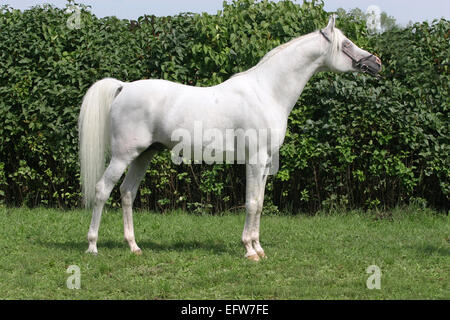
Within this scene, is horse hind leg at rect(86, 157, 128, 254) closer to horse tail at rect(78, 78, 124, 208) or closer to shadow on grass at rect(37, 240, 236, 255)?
horse tail at rect(78, 78, 124, 208)

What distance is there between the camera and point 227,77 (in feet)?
29.2

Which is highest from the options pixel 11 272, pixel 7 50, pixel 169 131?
pixel 7 50

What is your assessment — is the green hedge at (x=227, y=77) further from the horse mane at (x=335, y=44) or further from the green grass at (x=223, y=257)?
the horse mane at (x=335, y=44)

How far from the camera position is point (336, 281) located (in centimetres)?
547

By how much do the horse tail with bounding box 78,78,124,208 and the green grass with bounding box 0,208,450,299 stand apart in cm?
80

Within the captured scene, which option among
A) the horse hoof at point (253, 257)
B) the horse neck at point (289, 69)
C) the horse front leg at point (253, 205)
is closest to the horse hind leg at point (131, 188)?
the horse front leg at point (253, 205)

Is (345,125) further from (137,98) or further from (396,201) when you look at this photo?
(137,98)

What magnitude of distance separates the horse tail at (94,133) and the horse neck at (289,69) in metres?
1.63

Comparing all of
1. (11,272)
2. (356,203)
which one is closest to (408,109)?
(356,203)

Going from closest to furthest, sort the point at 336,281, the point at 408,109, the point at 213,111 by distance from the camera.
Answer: the point at 336,281
the point at 213,111
the point at 408,109

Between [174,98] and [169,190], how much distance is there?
3.14 metres

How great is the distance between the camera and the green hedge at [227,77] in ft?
28.3

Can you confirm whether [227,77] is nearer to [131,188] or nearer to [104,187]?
[131,188]

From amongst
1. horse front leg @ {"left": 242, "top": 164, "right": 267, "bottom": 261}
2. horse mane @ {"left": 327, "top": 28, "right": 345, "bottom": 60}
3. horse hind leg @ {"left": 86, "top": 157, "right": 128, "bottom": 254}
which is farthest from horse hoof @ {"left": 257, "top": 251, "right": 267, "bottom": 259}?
horse mane @ {"left": 327, "top": 28, "right": 345, "bottom": 60}
